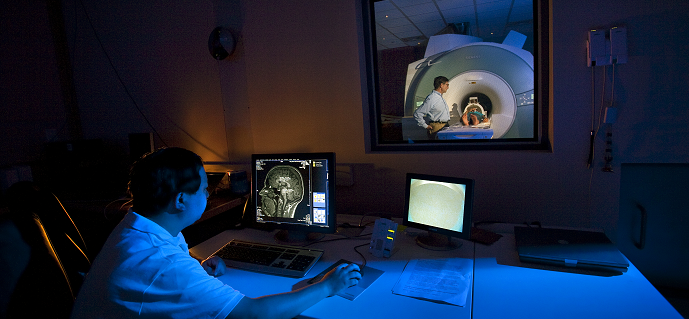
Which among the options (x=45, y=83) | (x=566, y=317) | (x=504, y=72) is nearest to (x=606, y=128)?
(x=504, y=72)

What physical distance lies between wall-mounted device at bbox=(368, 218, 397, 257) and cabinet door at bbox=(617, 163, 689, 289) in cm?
106

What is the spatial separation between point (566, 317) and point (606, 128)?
3.43ft

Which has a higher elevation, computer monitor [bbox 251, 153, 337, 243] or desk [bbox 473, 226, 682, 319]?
computer monitor [bbox 251, 153, 337, 243]

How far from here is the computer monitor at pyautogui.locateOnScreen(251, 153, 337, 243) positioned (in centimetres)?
154

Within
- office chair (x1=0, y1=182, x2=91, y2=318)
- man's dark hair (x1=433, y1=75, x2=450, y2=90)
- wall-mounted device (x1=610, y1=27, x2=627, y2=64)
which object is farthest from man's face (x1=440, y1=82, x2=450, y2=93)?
office chair (x1=0, y1=182, x2=91, y2=318)

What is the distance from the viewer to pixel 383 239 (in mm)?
1408

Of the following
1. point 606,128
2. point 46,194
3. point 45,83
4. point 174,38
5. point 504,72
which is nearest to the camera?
point 46,194

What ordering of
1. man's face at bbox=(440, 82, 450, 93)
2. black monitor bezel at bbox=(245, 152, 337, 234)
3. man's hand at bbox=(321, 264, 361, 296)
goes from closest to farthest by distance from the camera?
man's hand at bbox=(321, 264, 361, 296) < black monitor bezel at bbox=(245, 152, 337, 234) < man's face at bbox=(440, 82, 450, 93)

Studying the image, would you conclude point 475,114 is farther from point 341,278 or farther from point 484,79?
point 341,278

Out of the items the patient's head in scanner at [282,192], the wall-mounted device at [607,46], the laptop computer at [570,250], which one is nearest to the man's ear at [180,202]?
the patient's head in scanner at [282,192]

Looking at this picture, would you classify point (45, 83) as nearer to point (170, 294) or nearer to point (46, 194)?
point (46, 194)

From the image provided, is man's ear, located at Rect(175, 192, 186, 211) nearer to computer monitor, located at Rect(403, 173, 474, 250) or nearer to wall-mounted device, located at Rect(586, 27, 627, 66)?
computer monitor, located at Rect(403, 173, 474, 250)

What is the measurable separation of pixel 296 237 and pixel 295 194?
22 cm

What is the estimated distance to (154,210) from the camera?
0.93m
